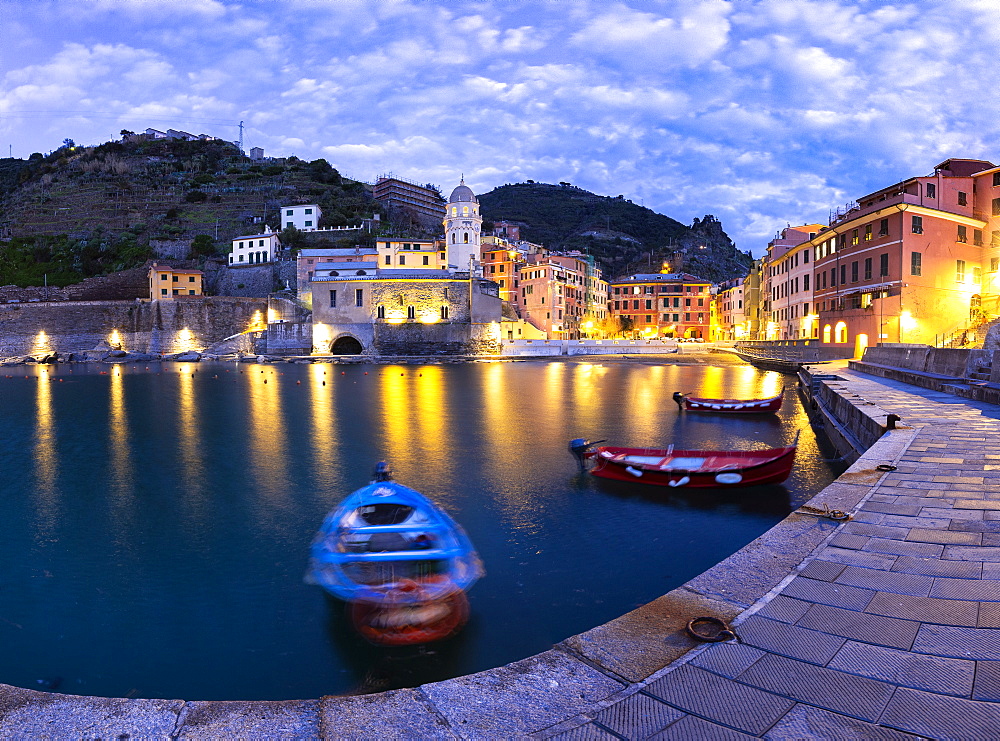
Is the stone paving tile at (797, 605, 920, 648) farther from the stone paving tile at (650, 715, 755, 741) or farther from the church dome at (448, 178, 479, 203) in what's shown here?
the church dome at (448, 178, 479, 203)

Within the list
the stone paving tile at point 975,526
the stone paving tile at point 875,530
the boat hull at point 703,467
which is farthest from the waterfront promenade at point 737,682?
the boat hull at point 703,467

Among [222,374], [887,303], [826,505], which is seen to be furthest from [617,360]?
[826,505]

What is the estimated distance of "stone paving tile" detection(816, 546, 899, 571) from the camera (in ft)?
17.6

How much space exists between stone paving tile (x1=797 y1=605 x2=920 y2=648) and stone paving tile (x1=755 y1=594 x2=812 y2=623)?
6 cm

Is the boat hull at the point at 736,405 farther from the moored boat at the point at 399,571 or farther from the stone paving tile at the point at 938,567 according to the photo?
the moored boat at the point at 399,571

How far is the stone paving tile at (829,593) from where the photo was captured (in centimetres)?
463

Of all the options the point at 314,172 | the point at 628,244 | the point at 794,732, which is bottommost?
the point at 794,732

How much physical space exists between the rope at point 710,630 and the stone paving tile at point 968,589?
1.89 meters

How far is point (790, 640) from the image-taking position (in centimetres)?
408

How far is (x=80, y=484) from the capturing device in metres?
14.5

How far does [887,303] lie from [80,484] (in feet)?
134

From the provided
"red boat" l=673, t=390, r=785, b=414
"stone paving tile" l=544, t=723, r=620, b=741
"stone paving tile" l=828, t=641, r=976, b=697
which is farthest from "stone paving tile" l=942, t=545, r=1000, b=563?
"red boat" l=673, t=390, r=785, b=414

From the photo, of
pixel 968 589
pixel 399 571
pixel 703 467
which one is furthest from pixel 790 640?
pixel 703 467

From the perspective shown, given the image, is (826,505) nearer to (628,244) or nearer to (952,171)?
(952,171)
